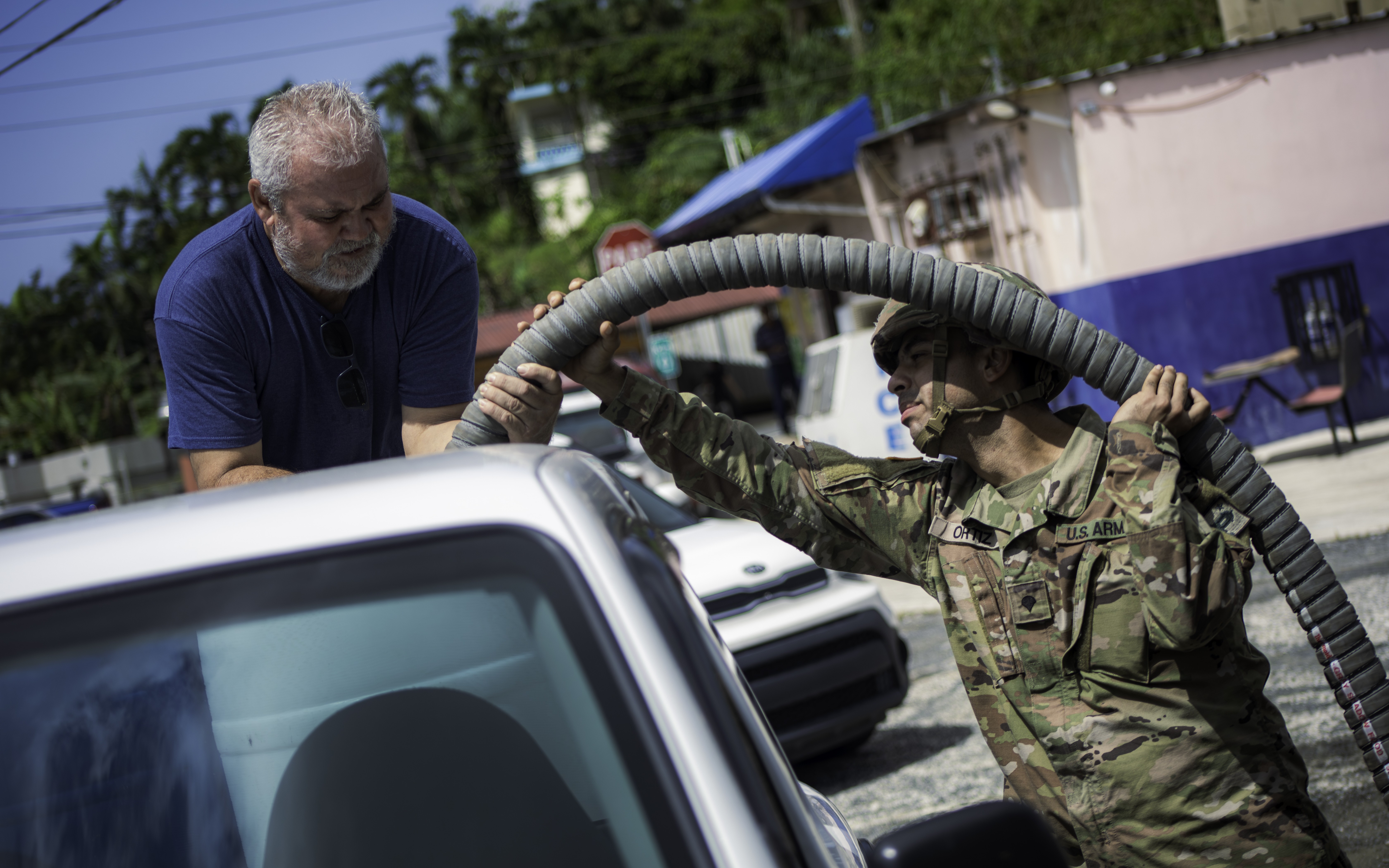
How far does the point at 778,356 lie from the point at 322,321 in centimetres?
1468

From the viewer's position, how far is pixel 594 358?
2262mm

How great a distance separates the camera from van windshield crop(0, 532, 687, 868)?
1262 millimetres

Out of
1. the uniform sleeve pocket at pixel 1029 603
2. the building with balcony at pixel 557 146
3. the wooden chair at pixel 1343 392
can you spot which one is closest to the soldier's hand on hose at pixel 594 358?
the uniform sleeve pocket at pixel 1029 603

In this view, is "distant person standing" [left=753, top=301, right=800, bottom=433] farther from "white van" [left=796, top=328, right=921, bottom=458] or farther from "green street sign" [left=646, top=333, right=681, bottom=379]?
"white van" [left=796, top=328, right=921, bottom=458]

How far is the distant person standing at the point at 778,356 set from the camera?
16.9 m

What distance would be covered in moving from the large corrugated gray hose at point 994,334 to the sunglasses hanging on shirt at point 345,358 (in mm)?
588

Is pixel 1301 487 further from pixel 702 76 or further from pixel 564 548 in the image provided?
pixel 702 76

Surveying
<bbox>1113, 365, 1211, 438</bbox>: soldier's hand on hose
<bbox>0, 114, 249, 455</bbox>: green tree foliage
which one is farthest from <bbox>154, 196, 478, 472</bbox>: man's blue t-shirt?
<bbox>0, 114, 249, 455</bbox>: green tree foliage

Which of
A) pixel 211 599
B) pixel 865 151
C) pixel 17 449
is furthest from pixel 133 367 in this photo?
pixel 211 599

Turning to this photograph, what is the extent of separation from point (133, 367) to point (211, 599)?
49.0 metres

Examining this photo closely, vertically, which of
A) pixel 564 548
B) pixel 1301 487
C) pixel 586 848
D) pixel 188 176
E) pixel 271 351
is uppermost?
pixel 188 176

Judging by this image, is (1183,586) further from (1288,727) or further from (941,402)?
(1288,727)

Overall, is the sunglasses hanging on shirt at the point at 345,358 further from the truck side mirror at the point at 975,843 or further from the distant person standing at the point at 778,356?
the distant person standing at the point at 778,356

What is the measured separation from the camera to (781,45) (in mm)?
44000
